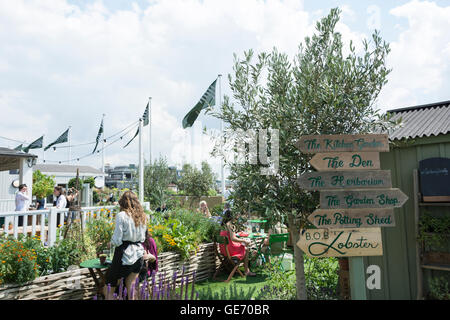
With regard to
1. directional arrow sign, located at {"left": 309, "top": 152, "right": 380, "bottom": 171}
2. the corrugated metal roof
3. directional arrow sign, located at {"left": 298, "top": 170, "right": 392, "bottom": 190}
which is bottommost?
directional arrow sign, located at {"left": 298, "top": 170, "right": 392, "bottom": 190}

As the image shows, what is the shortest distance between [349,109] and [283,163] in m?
0.89

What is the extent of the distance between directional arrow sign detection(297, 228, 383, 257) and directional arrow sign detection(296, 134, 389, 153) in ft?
2.46

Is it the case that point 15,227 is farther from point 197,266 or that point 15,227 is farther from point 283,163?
point 283,163

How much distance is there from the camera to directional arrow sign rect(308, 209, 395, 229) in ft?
8.64

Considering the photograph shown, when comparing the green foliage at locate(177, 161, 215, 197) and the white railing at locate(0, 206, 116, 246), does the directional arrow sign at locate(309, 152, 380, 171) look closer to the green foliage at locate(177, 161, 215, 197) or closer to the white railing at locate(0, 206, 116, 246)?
the white railing at locate(0, 206, 116, 246)

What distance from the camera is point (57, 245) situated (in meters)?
4.69

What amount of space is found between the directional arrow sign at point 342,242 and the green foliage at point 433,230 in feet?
3.84

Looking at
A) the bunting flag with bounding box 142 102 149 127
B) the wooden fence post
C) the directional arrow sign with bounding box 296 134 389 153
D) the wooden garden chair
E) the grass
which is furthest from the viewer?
the bunting flag with bounding box 142 102 149 127

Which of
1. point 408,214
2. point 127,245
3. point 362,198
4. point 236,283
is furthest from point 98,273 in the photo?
point 408,214

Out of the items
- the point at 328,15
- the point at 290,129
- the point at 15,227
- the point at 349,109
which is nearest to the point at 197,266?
the point at 15,227

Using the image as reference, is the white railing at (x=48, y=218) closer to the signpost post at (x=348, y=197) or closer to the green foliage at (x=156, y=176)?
the signpost post at (x=348, y=197)

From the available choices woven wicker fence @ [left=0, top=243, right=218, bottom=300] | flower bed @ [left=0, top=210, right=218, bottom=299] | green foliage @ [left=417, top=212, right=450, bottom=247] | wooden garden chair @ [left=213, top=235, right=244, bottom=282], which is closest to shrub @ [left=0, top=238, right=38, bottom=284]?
→ flower bed @ [left=0, top=210, right=218, bottom=299]
